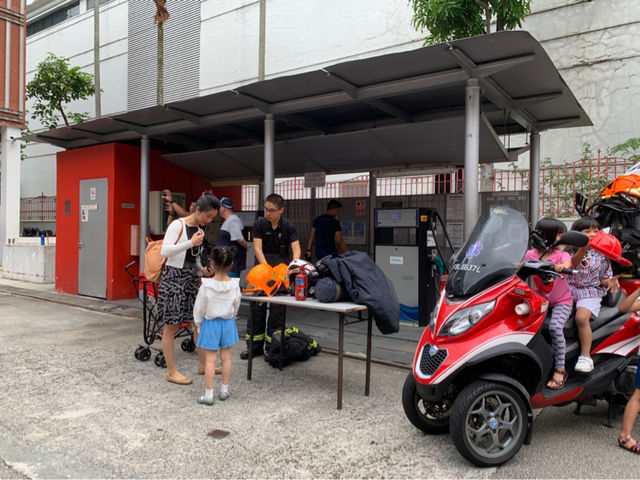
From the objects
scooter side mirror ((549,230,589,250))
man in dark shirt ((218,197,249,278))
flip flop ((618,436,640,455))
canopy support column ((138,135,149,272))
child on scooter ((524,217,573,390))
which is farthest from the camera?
canopy support column ((138,135,149,272))

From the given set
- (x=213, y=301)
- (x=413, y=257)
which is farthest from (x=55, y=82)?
(x=213, y=301)

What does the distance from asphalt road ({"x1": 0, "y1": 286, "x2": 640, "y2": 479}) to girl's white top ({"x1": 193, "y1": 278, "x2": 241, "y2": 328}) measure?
2.38 ft

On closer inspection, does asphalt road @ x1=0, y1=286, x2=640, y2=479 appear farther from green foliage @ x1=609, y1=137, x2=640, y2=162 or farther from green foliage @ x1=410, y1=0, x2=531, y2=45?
green foliage @ x1=609, y1=137, x2=640, y2=162

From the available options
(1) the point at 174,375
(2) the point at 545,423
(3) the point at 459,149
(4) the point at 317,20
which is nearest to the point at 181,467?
(1) the point at 174,375

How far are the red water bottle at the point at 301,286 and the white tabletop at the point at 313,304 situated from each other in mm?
45

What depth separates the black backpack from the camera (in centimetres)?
542

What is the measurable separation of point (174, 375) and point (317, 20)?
14.5 m

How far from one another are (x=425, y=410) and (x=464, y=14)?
8.31 metres

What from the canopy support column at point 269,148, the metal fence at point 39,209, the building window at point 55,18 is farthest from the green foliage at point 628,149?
the building window at point 55,18

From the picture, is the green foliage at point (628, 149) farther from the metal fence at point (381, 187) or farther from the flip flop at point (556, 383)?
the flip flop at point (556, 383)

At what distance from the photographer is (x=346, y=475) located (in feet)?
10.1

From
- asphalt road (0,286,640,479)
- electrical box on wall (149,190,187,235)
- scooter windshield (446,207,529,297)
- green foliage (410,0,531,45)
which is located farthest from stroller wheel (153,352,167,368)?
green foliage (410,0,531,45)

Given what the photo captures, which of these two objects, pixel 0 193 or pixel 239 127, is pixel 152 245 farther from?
pixel 0 193

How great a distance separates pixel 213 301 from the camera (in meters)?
4.35
